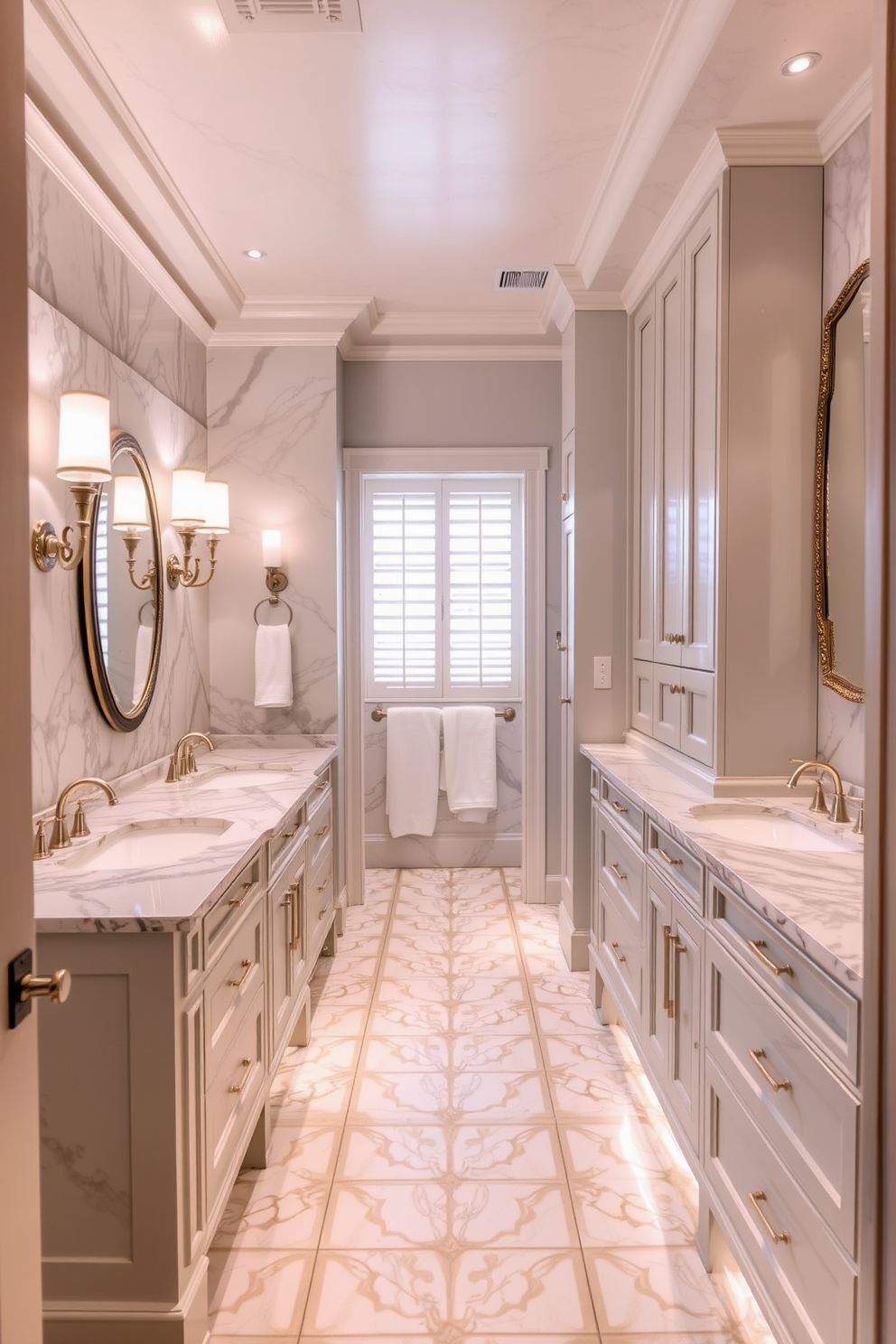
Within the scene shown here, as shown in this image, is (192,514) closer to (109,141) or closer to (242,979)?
(109,141)

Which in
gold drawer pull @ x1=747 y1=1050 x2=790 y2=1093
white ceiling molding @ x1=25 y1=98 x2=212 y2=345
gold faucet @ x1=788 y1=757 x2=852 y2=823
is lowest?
gold drawer pull @ x1=747 y1=1050 x2=790 y2=1093

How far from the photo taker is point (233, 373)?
12.1 ft

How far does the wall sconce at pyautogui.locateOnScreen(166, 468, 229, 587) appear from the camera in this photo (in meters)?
2.98

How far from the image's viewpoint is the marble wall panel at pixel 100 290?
2145 millimetres

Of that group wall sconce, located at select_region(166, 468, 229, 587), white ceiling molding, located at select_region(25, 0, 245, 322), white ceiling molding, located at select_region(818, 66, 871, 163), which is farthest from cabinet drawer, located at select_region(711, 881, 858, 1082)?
white ceiling molding, located at select_region(25, 0, 245, 322)

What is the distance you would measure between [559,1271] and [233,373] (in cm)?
333

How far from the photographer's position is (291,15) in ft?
6.25

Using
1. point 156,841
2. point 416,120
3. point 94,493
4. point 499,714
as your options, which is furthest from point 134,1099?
point 499,714

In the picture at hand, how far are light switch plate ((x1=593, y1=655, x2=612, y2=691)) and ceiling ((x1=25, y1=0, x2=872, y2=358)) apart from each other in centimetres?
138

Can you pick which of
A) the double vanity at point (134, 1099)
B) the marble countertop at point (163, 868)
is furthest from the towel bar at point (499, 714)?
the double vanity at point (134, 1099)

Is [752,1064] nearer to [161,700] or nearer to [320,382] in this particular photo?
[161,700]

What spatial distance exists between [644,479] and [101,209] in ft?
6.29

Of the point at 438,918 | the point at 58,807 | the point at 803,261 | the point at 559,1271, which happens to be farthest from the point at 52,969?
the point at 438,918

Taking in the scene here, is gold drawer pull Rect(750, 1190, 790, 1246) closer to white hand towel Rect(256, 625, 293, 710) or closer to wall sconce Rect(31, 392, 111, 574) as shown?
wall sconce Rect(31, 392, 111, 574)
